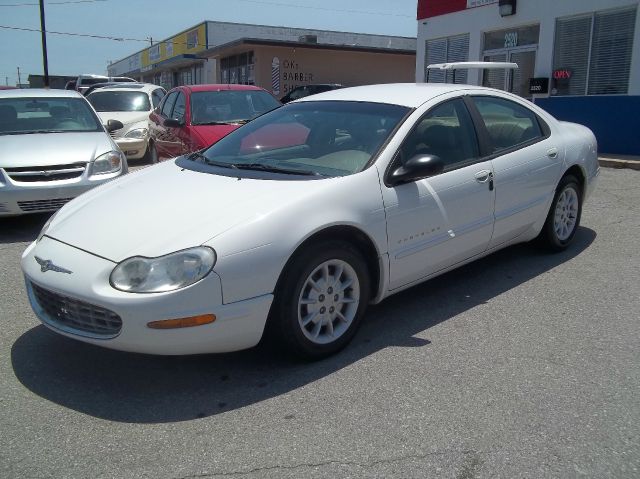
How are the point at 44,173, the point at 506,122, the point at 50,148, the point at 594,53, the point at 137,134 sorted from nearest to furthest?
1. the point at 506,122
2. the point at 44,173
3. the point at 50,148
4. the point at 137,134
5. the point at 594,53

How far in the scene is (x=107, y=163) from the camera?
268 inches

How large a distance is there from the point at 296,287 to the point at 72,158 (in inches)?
171

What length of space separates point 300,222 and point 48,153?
14.6 ft

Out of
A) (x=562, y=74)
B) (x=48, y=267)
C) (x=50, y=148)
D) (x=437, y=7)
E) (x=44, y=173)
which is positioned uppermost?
(x=437, y=7)

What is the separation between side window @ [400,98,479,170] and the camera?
4.05 m

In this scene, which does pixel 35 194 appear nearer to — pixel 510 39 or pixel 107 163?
pixel 107 163

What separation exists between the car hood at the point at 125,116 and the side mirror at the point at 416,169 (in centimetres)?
952

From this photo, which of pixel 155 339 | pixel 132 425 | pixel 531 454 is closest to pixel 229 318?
pixel 155 339

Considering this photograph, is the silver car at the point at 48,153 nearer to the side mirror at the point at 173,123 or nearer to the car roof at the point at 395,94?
the side mirror at the point at 173,123

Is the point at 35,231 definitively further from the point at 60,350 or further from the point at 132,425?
the point at 132,425

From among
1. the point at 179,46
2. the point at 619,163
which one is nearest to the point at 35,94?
the point at 619,163

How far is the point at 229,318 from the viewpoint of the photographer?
121 inches

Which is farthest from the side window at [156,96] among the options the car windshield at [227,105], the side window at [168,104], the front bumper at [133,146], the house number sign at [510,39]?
the house number sign at [510,39]

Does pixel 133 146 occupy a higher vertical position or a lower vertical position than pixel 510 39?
lower
